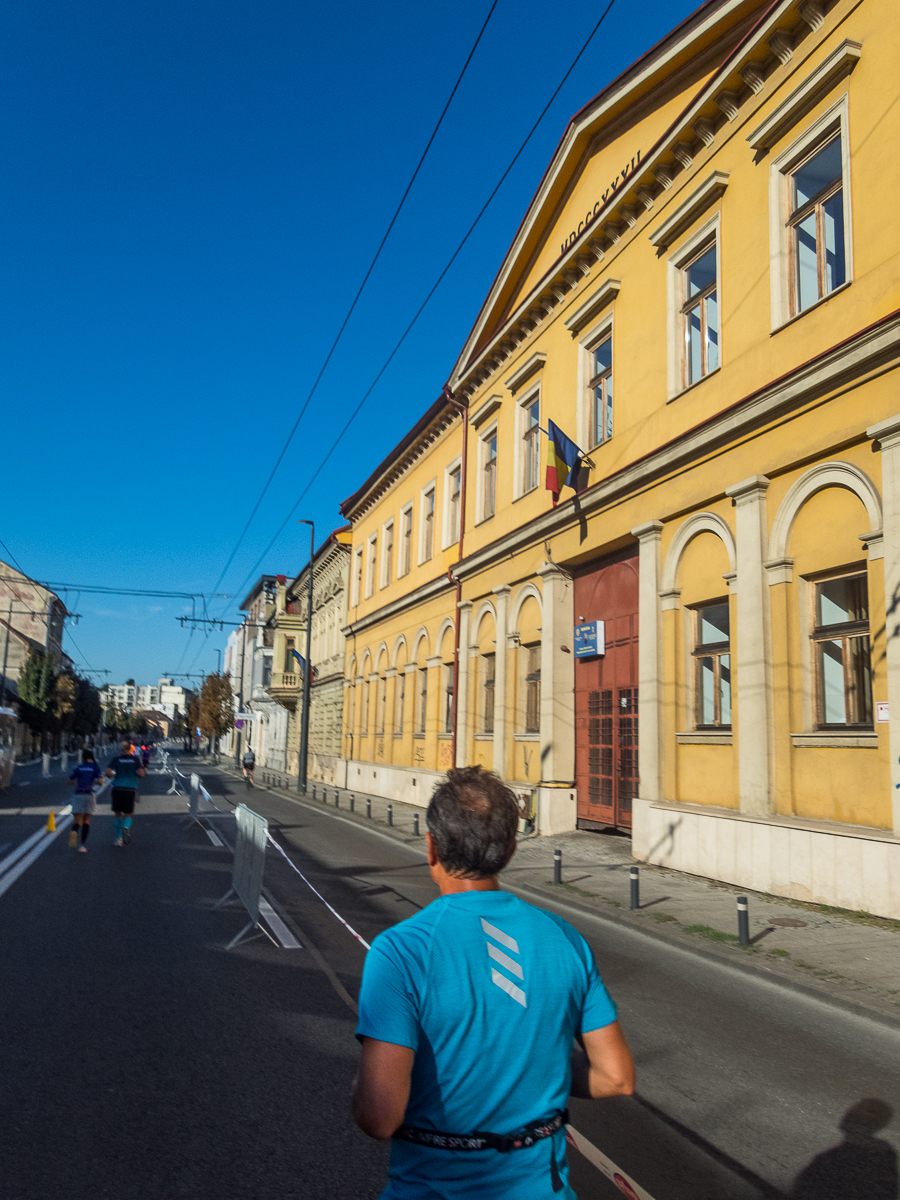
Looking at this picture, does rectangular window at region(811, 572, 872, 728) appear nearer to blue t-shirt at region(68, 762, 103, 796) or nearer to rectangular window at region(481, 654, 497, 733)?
blue t-shirt at region(68, 762, 103, 796)

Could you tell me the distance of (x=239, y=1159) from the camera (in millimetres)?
3973

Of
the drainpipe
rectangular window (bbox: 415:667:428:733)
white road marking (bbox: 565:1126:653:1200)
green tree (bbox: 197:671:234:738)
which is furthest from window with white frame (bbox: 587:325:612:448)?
green tree (bbox: 197:671:234:738)

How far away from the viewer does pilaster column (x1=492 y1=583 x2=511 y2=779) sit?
22234 millimetres

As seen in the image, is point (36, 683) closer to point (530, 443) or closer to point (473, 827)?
point (530, 443)

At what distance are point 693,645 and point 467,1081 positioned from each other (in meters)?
13.7

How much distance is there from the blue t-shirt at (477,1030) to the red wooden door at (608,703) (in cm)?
1551

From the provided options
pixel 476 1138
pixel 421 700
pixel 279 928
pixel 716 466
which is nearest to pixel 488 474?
pixel 421 700

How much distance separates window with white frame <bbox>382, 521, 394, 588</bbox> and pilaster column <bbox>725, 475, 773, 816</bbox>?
22904 mm

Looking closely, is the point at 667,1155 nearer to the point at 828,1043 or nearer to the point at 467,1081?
the point at 828,1043

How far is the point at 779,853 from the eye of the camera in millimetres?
11688

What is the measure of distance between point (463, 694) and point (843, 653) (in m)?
14.7

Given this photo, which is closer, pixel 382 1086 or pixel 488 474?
pixel 382 1086

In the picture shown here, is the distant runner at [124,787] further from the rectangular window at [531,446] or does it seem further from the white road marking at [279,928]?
the rectangular window at [531,446]

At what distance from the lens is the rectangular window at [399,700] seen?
1276 inches
